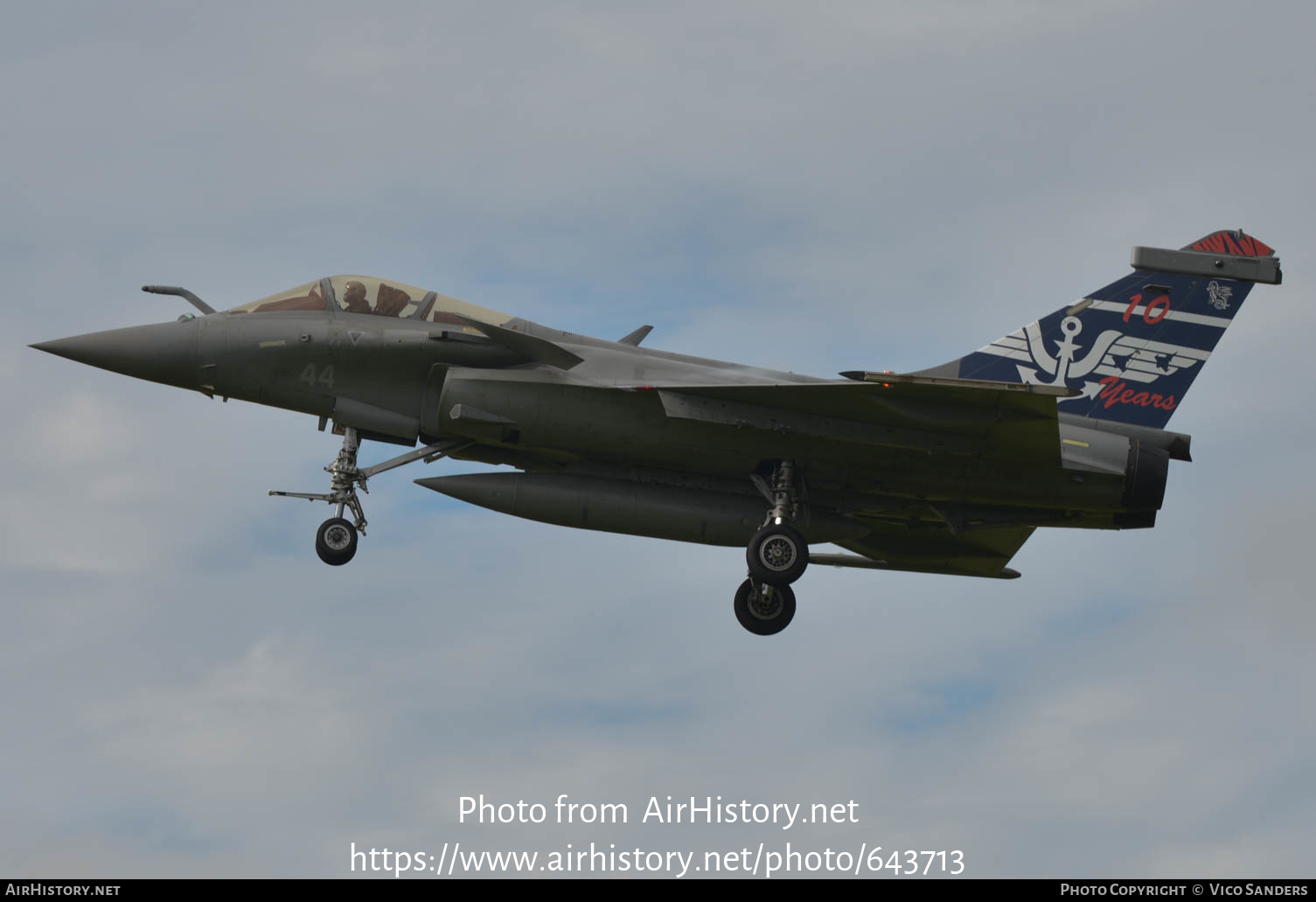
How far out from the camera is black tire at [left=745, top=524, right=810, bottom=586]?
20672mm

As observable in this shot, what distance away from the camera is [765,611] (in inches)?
894

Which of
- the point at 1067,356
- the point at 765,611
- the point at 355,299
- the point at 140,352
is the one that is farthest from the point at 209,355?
the point at 1067,356

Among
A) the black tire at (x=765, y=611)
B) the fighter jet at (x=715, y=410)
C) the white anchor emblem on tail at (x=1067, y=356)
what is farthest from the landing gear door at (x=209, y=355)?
the white anchor emblem on tail at (x=1067, y=356)

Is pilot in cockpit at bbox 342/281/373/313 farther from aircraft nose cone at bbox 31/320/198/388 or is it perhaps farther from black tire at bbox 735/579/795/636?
black tire at bbox 735/579/795/636

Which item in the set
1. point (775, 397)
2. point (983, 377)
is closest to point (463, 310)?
point (775, 397)

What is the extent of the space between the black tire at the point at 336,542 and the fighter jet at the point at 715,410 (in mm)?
22

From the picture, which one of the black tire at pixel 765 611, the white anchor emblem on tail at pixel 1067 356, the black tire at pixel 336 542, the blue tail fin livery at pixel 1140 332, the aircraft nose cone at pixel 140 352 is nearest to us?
the black tire at pixel 336 542

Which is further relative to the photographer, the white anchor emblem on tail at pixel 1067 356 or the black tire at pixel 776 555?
the white anchor emblem on tail at pixel 1067 356

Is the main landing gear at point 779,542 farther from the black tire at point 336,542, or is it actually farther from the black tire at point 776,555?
the black tire at point 336,542

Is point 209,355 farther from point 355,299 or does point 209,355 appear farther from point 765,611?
point 765,611

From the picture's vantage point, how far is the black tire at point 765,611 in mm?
22703

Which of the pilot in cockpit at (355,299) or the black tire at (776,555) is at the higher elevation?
the pilot in cockpit at (355,299)

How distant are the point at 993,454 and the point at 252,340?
972cm

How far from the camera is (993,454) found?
20484mm
